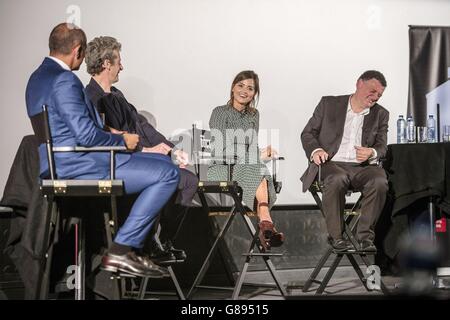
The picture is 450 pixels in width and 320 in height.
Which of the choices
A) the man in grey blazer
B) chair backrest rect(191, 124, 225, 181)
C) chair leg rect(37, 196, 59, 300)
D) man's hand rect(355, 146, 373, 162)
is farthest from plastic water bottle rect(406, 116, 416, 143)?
chair leg rect(37, 196, 59, 300)

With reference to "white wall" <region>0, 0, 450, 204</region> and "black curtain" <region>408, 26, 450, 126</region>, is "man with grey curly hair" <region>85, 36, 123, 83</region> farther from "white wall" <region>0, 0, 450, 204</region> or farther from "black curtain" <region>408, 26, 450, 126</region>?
"black curtain" <region>408, 26, 450, 126</region>

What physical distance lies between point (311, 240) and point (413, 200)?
0.93 m

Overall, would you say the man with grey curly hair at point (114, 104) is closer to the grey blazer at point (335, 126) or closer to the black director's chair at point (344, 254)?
the black director's chair at point (344, 254)

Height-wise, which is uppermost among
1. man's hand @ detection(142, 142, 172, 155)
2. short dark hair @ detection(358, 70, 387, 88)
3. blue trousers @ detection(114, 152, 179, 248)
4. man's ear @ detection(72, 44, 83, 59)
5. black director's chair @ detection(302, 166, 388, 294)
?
man's ear @ detection(72, 44, 83, 59)

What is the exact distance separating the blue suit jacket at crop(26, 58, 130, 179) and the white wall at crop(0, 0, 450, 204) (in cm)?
121

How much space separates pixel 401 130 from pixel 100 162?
293 cm

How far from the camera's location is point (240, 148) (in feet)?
16.6

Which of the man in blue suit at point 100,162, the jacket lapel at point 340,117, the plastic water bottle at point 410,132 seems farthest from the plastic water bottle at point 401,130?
the man in blue suit at point 100,162

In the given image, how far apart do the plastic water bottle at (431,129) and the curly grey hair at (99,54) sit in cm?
261

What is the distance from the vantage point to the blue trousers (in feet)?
11.3

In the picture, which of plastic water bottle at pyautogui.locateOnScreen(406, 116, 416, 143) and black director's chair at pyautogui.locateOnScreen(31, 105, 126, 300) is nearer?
black director's chair at pyautogui.locateOnScreen(31, 105, 126, 300)

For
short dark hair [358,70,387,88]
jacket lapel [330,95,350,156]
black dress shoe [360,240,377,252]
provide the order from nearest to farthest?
black dress shoe [360,240,377,252] → jacket lapel [330,95,350,156] → short dark hair [358,70,387,88]

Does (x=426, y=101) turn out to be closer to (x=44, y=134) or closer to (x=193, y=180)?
(x=193, y=180)

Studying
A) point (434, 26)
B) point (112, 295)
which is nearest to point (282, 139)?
point (434, 26)
